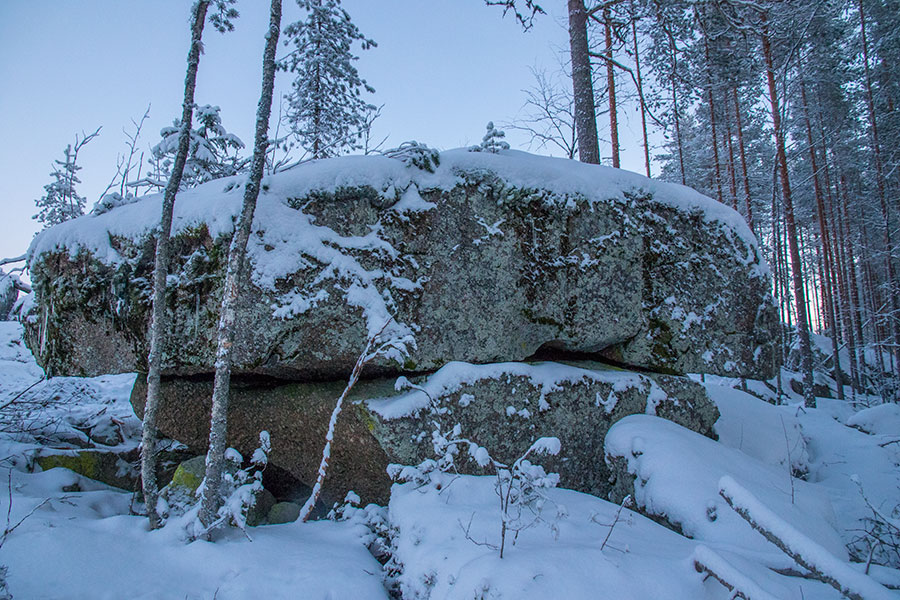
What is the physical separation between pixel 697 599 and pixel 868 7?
22.2m

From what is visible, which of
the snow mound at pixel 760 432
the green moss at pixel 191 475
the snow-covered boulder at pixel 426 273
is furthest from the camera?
the snow mound at pixel 760 432

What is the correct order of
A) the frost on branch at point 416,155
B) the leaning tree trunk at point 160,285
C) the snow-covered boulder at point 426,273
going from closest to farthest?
the leaning tree trunk at point 160,285, the snow-covered boulder at point 426,273, the frost on branch at point 416,155

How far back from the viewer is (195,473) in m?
3.73

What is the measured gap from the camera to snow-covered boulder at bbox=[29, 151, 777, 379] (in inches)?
138

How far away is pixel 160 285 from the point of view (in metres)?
3.16

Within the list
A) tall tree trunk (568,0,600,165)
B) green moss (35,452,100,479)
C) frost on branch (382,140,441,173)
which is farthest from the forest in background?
green moss (35,452,100,479)

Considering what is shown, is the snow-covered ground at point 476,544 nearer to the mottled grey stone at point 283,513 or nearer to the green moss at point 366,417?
the green moss at point 366,417

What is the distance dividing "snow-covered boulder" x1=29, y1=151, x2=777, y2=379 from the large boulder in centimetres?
28

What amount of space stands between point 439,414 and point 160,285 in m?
2.44

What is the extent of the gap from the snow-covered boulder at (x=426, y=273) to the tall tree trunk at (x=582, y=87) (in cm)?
240

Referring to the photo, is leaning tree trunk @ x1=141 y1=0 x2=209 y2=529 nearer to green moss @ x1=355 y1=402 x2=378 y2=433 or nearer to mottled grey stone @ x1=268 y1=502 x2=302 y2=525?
mottled grey stone @ x1=268 y1=502 x2=302 y2=525

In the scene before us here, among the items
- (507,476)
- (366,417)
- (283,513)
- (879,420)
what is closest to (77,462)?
(283,513)

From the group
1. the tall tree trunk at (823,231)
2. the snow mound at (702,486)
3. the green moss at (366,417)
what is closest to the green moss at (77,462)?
the green moss at (366,417)

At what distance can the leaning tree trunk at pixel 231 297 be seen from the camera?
2.82m
